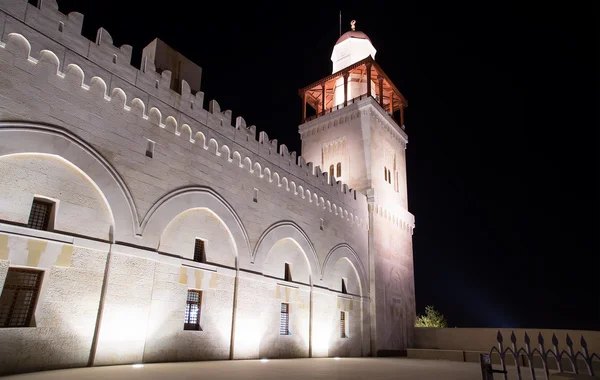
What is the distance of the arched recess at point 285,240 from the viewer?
14148 mm

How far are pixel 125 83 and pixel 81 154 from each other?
2468 mm

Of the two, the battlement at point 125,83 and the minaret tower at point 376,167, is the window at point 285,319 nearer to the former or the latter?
the battlement at point 125,83

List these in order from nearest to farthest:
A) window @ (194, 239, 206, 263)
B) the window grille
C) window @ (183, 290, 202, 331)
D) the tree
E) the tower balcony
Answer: window @ (183, 290, 202, 331)
window @ (194, 239, 206, 263)
the window grille
the tower balcony
the tree

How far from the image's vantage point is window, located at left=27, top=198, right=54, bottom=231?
8641 millimetres

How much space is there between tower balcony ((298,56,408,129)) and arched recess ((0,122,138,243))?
1639cm

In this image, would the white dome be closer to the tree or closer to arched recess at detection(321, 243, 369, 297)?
arched recess at detection(321, 243, 369, 297)

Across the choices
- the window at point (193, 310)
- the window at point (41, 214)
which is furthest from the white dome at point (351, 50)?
the window at point (41, 214)

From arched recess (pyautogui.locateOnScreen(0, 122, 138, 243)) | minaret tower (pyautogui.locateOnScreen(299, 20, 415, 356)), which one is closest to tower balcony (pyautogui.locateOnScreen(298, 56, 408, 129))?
minaret tower (pyautogui.locateOnScreen(299, 20, 415, 356))

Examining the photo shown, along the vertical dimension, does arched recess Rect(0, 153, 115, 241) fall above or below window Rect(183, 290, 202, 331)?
above

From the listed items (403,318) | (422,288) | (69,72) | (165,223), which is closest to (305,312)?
(165,223)

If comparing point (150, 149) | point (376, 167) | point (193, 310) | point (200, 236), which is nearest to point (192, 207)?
point (200, 236)

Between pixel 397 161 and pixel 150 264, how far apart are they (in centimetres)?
1784

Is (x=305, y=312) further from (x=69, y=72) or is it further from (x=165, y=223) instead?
(x=69, y=72)

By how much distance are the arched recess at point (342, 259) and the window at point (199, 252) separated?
6.56 meters
